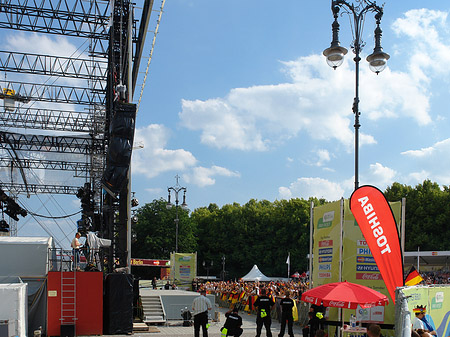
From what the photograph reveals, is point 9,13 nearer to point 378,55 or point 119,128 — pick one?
point 119,128

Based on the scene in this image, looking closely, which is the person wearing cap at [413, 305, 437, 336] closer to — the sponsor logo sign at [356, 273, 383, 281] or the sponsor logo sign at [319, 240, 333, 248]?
the sponsor logo sign at [356, 273, 383, 281]

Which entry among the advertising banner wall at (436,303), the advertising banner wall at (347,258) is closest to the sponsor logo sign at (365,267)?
the advertising banner wall at (347,258)

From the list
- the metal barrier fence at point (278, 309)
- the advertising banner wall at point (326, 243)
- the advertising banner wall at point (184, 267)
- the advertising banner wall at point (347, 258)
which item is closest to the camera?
the advertising banner wall at point (347, 258)

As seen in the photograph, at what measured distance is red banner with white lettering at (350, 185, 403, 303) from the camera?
10336mm

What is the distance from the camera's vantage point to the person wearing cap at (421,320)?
9.57 m

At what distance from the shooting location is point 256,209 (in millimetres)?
75250

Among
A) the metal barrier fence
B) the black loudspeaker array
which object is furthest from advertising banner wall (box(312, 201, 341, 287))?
the black loudspeaker array

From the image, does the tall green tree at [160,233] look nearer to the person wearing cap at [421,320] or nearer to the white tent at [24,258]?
the white tent at [24,258]

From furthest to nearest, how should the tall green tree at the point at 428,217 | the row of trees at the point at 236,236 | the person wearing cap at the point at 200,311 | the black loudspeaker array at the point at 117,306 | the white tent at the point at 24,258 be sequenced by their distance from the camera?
the row of trees at the point at 236,236 < the tall green tree at the point at 428,217 < the black loudspeaker array at the point at 117,306 < the white tent at the point at 24,258 < the person wearing cap at the point at 200,311

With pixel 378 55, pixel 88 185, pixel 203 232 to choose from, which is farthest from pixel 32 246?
pixel 203 232

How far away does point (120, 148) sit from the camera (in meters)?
18.6

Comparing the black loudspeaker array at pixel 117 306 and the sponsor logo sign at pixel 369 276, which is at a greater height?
the sponsor logo sign at pixel 369 276

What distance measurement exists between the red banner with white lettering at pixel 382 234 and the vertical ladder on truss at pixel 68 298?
11.0 meters

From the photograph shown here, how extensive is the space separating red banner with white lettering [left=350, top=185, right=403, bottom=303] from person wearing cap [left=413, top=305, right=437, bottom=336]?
577 mm
